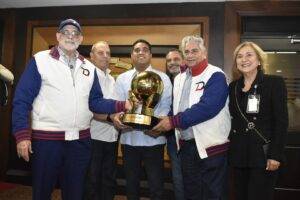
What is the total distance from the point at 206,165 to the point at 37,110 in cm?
104

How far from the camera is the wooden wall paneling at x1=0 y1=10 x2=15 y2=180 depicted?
4.19 m

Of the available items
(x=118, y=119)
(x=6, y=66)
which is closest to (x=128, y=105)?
(x=118, y=119)

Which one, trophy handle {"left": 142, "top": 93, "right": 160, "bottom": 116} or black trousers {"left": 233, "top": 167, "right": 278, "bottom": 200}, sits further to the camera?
trophy handle {"left": 142, "top": 93, "right": 160, "bottom": 116}

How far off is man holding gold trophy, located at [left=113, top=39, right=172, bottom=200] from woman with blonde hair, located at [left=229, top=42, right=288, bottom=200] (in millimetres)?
526

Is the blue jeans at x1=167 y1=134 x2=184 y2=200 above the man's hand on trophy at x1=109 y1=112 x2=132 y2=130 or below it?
below

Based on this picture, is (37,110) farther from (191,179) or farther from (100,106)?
(191,179)

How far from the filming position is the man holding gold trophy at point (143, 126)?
217 cm

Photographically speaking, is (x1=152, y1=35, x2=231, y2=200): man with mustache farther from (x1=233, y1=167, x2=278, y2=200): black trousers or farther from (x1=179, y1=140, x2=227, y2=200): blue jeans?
(x1=233, y1=167, x2=278, y2=200): black trousers

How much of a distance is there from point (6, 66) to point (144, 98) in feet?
9.05

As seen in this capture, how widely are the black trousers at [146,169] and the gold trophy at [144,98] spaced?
280 mm

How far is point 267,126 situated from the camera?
192cm

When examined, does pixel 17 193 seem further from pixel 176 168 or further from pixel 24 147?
pixel 24 147

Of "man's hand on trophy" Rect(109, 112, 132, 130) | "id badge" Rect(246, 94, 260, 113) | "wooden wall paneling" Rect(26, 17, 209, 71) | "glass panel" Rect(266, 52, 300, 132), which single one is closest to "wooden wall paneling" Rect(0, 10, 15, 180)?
"wooden wall paneling" Rect(26, 17, 209, 71)

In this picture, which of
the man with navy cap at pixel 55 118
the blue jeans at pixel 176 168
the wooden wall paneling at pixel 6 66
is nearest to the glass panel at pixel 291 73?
the blue jeans at pixel 176 168
